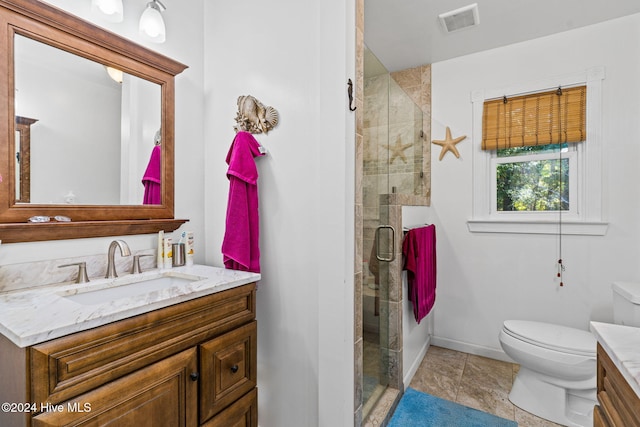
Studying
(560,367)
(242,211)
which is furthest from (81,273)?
(560,367)

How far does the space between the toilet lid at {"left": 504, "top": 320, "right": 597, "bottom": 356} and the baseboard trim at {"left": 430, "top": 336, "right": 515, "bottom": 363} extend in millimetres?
556

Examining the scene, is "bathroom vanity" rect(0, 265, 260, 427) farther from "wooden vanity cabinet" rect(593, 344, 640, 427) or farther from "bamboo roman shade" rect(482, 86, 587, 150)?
"bamboo roman shade" rect(482, 86, 587, 150)

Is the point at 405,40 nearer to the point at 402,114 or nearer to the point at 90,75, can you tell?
the point at 402,114

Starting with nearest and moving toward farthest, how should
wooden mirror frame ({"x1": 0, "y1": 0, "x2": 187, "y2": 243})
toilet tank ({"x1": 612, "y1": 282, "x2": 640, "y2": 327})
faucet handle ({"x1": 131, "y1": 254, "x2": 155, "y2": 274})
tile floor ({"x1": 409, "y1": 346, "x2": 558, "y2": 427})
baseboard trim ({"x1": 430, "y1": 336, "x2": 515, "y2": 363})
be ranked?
wooden mirror frame ({"x1": 0, "y1": 0, "x2": 187, "y2": 243}), faucet handle ({"x1": 131, "y1": 254, "x2": 155, "y2": 274}), toilet tank ({"x1": 612, "y1": 282, "x2": 640, "y2": 327}), tile floor ({"x1": 409, "y1": 346, "x2": 558, "y2": 427}), baseboard trim ({"x1": 430, "y1": 336, "x2": 515, "y2": 363})

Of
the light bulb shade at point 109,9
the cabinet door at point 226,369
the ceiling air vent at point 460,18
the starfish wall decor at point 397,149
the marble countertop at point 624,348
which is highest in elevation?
the ceiling air vent at point 460,18

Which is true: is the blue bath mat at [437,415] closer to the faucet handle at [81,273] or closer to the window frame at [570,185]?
the window frame at [570,185]

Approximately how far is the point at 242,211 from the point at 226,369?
0.66 m

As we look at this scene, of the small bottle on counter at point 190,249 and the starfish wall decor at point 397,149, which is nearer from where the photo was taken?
the small bottle on counter at point 190,249

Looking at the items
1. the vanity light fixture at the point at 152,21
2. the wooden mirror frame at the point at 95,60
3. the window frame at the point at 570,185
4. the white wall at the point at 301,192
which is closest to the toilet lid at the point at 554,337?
the window frame at the point at 570,185

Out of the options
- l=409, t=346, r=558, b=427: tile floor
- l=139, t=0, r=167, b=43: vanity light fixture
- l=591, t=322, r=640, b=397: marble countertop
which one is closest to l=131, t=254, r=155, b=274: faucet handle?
l=139, t=0, r=167, b=43: vanity light fixture

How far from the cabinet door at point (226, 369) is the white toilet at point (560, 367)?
1.60 metres

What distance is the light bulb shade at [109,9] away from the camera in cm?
131

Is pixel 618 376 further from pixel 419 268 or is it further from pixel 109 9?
pixel 109 9

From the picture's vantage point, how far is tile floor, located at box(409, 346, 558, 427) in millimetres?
1834
